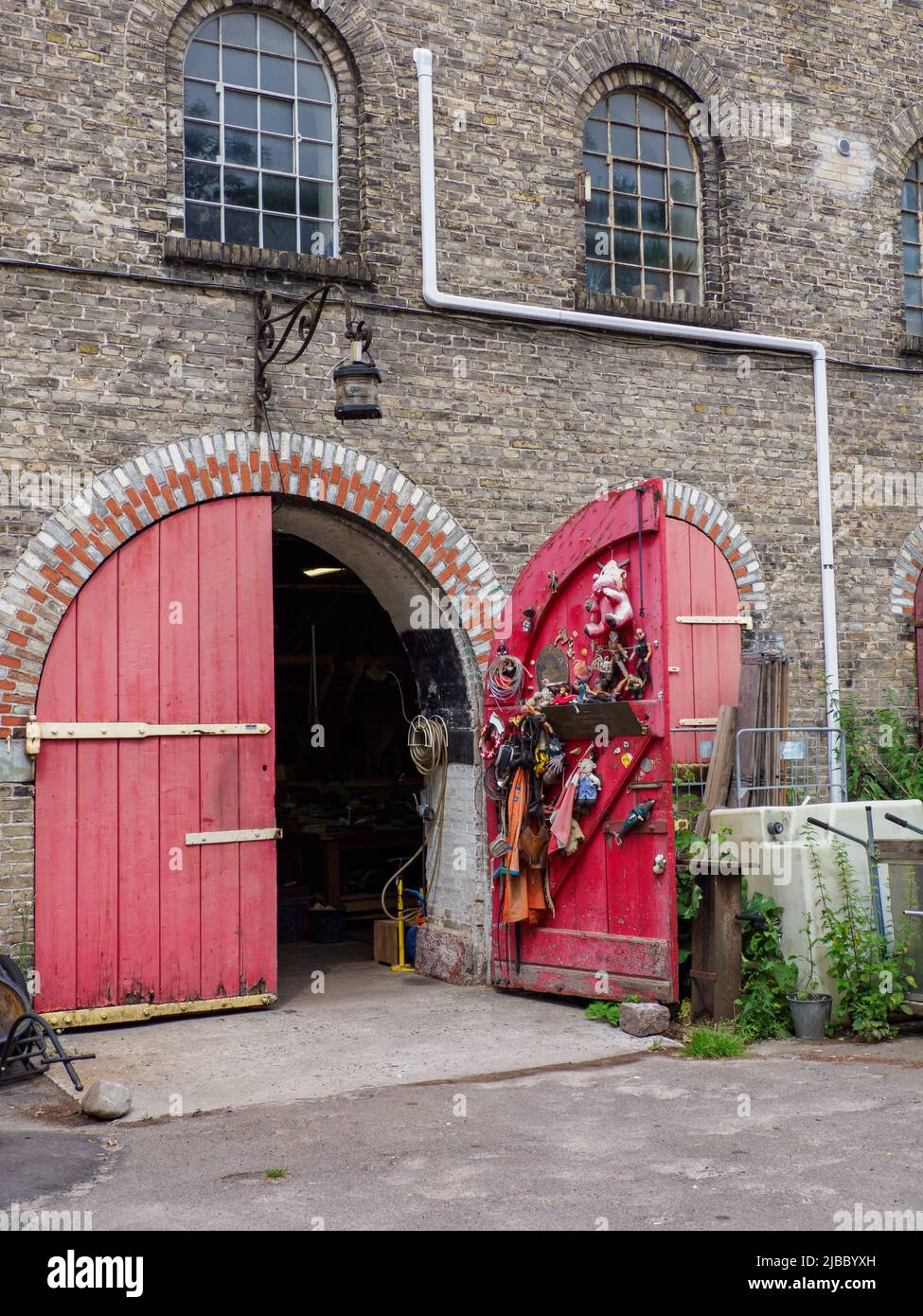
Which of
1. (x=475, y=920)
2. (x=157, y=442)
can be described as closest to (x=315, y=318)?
(x=157, y=442)

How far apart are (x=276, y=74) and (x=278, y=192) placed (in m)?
0.81

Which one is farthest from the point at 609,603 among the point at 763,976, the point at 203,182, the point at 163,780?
the point at 203,182

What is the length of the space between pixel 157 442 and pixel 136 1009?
3.47 metres

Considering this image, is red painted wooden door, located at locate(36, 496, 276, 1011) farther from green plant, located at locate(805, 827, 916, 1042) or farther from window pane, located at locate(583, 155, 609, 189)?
window pane, located at locate(583, 155, 609, 189)

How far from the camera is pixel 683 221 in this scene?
10.9 metres

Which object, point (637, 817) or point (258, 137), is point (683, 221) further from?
point (637, 817)

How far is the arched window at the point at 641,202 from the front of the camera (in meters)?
10.4

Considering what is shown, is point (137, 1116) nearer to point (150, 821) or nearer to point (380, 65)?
point (150, 821)

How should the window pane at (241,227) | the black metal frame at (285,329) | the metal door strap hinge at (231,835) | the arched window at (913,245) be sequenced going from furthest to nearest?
the arched window at (913,245)
the window pane at (241,227)
the metal door strap hinge at (231,835)
the black metal frame at (285,329)

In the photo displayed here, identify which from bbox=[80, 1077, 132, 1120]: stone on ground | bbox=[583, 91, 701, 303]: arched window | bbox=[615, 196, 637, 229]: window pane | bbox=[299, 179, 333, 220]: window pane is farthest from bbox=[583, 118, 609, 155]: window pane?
bbox=[80, 1077, 132, 1120]: stone on ground

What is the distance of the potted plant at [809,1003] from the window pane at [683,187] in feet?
19.5

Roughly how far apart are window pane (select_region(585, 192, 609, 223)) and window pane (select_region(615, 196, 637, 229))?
0.11 meters

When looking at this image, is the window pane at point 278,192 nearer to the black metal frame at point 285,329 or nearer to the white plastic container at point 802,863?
the black metal frame at point 285,329

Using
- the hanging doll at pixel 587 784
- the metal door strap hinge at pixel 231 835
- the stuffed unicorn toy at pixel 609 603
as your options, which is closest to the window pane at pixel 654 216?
the stuffed unicorn toy at pixel 609 603
